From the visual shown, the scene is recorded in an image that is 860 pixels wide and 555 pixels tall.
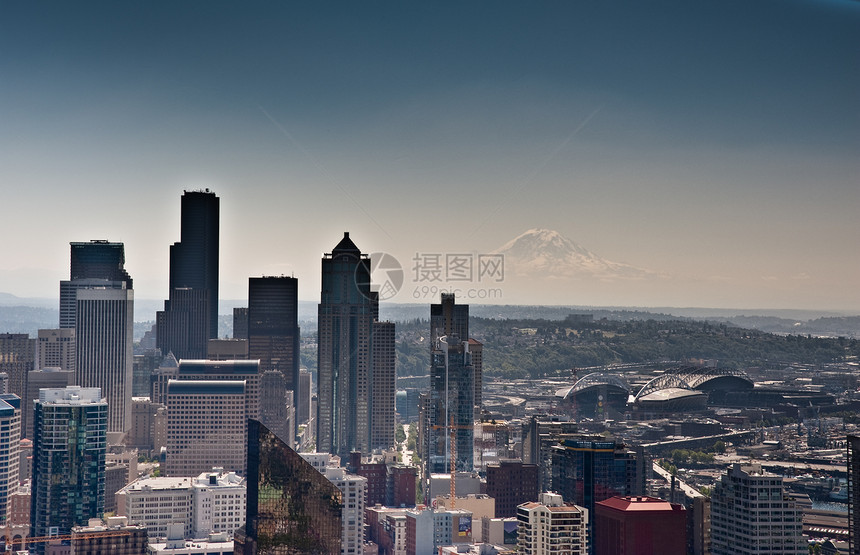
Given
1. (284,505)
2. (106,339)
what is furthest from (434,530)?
(106,339)

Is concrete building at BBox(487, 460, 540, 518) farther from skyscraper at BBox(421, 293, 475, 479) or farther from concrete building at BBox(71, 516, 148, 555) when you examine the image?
concrete building at BBox(71, 516, 148, 555)

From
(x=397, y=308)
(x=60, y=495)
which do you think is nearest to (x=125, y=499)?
(x=60, y=495)

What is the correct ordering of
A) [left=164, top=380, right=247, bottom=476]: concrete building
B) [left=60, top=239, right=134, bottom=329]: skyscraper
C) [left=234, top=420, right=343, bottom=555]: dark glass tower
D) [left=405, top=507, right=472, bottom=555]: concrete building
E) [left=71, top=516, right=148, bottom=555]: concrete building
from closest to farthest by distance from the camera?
[left=234, top=420, right=343, bottom=555]: dark glass tower
[left=71, top=516, right=148, bottom=555]: concrete building
[left=405, top=507, right=472, bottom=555]: concrete building
[left=164, top=380, right=247, bottom=476]: concrete building
[left=60, top=239, right=134, bottom=329]: skyscraper

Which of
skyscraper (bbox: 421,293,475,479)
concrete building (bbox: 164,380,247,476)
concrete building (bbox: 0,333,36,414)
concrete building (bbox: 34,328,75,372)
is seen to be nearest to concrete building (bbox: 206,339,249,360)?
concrete building (bbox: 164,380,247,476)

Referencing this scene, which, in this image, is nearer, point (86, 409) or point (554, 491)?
point (554, 491)

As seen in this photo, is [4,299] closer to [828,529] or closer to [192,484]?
[192,484]

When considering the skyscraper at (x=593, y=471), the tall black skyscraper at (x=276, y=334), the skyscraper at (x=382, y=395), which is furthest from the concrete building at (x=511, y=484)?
the tall black skyscraper at (x=276, y=334)

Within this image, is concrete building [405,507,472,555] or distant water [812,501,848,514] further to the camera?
concrete building [405,507,472,555]
